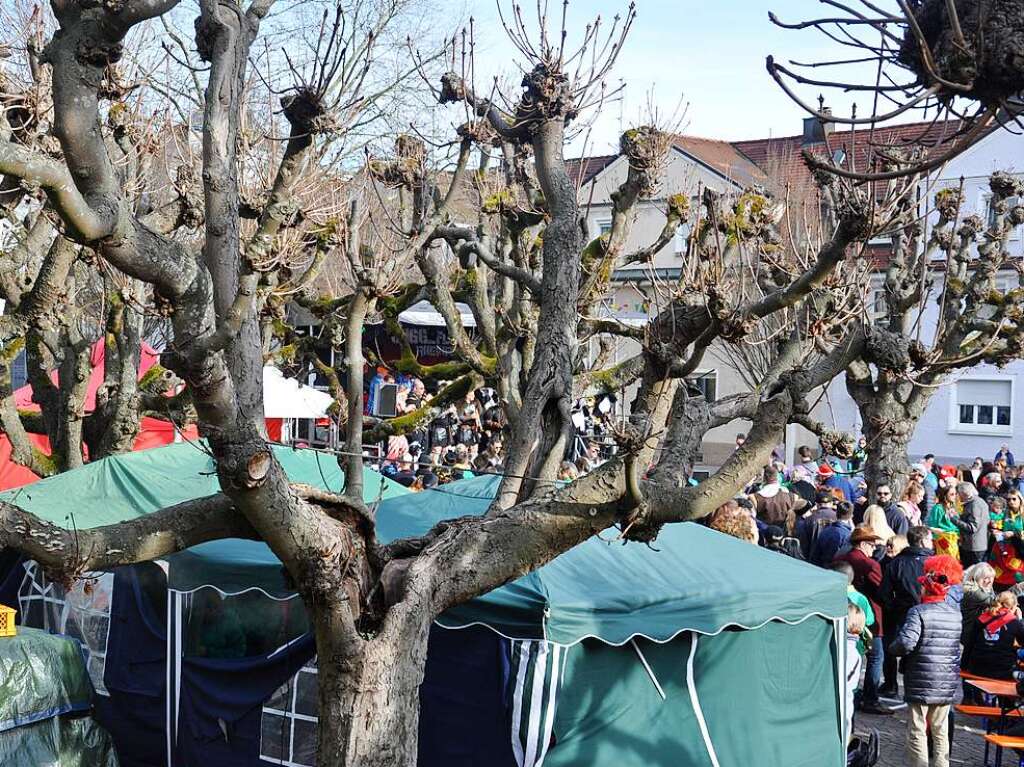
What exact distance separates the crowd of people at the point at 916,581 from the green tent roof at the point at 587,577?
93 centimetres

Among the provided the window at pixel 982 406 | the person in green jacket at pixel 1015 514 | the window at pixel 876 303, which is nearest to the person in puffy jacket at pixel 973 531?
the person in green jacket at pixel 1015 514

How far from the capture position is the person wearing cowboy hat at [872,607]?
39.6 feet

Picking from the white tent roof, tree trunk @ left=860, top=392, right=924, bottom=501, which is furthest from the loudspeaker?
tree trunk @ left=860, top=392, right=924, bottom=501

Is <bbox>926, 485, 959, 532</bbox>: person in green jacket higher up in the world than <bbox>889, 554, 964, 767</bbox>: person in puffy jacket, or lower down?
higher up

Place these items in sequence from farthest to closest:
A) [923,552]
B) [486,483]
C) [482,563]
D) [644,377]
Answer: [923,552] → [486,483] → [644,377] → [482,563]

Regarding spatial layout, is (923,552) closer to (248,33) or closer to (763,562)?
(763,562)

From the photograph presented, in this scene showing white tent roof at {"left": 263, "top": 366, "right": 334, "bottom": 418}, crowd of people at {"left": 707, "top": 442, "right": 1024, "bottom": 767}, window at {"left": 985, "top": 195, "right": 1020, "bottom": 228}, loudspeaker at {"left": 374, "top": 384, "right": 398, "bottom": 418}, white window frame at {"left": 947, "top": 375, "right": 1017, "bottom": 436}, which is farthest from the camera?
white window frame at {"left": 947, "top": 375, "right": 1017, "bottom": 436}

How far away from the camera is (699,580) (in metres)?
8.67

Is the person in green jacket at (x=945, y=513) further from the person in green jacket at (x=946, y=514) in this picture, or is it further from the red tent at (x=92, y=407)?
the red tent at (x=92, y=407)

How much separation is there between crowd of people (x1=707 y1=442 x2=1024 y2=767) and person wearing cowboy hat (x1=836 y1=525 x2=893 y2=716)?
0.4 inches

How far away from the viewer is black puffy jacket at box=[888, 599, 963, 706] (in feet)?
30.8

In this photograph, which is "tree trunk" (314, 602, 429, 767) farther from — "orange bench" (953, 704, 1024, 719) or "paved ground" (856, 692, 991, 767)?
"paved ground" (856, 692, 991, 767)

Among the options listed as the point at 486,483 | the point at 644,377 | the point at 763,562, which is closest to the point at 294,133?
the point at 644,377

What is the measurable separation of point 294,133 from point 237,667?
13.9ft
